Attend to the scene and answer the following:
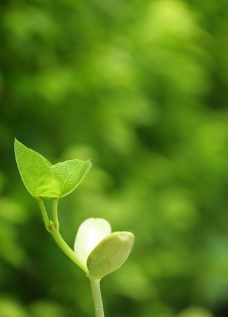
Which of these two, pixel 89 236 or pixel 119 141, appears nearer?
pixel 89 236

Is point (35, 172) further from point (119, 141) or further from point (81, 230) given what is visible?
point (119, 141)

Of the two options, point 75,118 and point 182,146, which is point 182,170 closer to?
point 182,146

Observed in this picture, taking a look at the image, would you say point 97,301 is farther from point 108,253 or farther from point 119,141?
point 119,141

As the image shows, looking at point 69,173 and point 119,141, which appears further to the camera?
point 119,141

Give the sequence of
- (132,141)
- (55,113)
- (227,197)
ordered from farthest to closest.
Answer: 1. (227,197)
2. (132,141)
3. (55,113)

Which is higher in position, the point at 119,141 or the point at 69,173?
the point at 119,141

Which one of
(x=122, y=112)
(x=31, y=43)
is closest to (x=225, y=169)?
(x=122, y=112)

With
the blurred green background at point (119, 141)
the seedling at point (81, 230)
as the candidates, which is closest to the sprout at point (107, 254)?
the seedling at point (81, 230)

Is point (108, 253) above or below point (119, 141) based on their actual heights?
below

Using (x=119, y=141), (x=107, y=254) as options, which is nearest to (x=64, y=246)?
A: (x=107, y=254)
